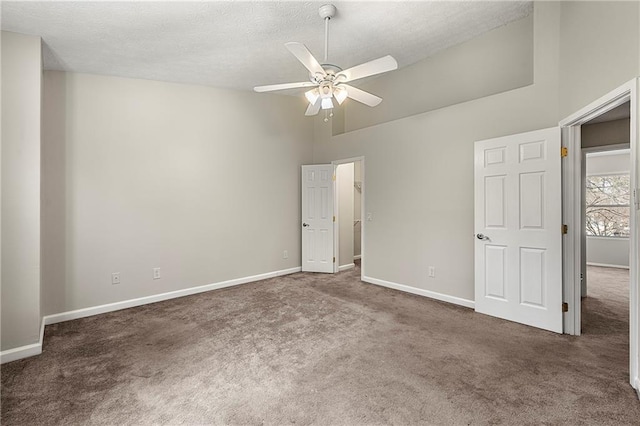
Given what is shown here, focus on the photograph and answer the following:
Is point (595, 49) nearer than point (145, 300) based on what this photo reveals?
Yes

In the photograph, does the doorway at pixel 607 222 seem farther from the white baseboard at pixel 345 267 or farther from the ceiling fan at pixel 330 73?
the ceiling fan at pixel 330 73

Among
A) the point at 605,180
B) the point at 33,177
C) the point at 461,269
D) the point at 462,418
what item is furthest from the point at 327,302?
the point at 605,180

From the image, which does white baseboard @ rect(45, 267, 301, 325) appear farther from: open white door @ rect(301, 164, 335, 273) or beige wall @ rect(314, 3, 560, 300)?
beige wall @ rect(314, 3, 560, 300)

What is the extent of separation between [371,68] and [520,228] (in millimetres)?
2267

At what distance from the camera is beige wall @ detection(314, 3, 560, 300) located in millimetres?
3045

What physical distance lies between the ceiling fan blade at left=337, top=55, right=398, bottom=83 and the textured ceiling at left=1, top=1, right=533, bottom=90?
72 centimetres

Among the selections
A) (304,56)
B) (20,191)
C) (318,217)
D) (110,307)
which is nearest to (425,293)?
(318,217)

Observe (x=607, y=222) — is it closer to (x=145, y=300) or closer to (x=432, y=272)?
(x=432, y=272)

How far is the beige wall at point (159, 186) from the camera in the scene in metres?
3.53

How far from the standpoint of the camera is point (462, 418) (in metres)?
1.78

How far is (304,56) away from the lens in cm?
232

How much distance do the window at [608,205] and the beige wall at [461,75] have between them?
4634mm

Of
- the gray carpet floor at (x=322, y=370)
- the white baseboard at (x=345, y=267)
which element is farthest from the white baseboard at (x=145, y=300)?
the white baseboard at (x=345, y=267)

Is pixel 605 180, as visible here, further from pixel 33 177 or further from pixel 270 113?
pixel 33 177
